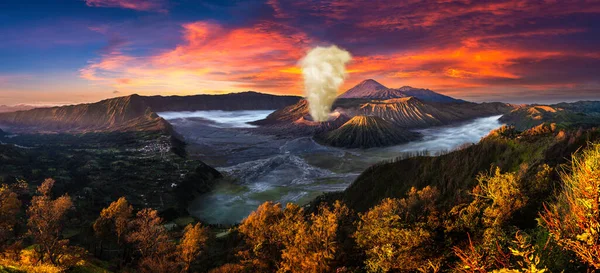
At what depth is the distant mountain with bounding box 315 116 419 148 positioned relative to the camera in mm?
167125

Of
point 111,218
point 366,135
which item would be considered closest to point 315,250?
point 111,218

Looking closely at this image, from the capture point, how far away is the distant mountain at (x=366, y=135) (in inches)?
6580

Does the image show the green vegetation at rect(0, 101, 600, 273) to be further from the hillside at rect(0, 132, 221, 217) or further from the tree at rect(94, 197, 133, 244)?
the hillside at rect(0, 132, 221, 217)

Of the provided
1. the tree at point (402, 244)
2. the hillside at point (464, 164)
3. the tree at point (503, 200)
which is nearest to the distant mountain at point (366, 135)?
the hillside at point (464, 164)

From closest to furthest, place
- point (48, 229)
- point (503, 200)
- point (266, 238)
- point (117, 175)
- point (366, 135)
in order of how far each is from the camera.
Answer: point (503, 200)
point (48, 229)
point (266, 238)
point (117, 175)
point (366, 135)

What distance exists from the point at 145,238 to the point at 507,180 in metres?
35.0

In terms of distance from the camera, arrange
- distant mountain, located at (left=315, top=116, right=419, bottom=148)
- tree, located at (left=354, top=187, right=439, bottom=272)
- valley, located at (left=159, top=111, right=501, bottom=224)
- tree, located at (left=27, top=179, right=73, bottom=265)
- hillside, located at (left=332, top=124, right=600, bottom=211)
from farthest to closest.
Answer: distant mountain, located at (left=315, top=116, right=419, bottom=148), valley, located at (left=159, top=111, right=501, bottom=224), hillside, located at (left=332, top=124, right=600, bottom=211), tree, located at (left=27, top=179, right=73, bottom=265), tree, located at (left=354, top=187, right=439, bottom=272)

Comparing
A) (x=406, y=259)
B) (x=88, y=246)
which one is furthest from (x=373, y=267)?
(x=88, y=246)

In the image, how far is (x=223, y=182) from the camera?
101125mm

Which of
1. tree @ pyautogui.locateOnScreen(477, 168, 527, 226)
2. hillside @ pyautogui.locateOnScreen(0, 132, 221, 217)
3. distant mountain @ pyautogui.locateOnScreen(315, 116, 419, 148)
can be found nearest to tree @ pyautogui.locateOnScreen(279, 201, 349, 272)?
tree @ pyautogui.locateOnScreen(477, 168, 527, 226)

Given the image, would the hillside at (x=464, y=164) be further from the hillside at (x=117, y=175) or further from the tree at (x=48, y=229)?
the hillside at (x=117, y=175)

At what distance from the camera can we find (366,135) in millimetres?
170750

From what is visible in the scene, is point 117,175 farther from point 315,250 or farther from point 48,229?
point 315,250

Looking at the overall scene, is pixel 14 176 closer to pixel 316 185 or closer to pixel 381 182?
pixel 316 185
